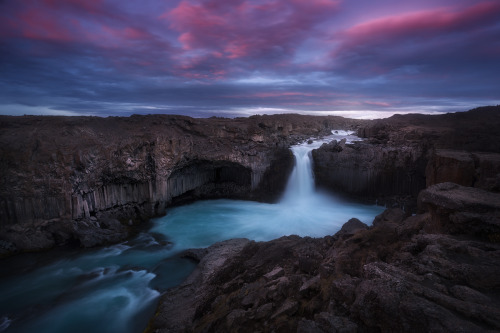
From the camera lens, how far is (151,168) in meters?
15.5

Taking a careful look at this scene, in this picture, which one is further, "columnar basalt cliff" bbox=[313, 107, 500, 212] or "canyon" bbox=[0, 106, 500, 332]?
"columnar basalt cliff" bbox=[313, 107, 500, 212]

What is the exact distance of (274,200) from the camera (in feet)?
63.4

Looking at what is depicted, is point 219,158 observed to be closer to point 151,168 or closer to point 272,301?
point 151,168

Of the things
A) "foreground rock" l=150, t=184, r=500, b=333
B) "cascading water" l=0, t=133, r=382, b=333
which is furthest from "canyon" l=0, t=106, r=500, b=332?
"cascading water" l=0, t=133, r=382, b=333

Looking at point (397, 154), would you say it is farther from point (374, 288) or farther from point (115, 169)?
point (115, 169)

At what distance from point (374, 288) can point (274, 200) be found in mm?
Result: 15474

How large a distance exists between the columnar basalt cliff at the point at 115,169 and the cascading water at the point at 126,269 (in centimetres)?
129

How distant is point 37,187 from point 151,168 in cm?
536

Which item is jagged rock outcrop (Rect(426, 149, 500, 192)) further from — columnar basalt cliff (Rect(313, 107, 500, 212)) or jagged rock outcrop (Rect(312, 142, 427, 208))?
jagged rock outcrop (Rect(312, 142, 427, 208))

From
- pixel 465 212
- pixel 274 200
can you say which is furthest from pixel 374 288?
pixel 274 200

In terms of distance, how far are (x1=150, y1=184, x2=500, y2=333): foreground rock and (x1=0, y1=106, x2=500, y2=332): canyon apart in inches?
0.9

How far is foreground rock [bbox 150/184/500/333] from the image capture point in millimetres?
3414

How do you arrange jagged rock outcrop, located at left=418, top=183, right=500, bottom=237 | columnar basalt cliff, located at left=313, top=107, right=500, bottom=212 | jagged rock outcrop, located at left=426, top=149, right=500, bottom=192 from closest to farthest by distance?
jagged rock outcrop, located at left=418, top=183, right=500, bottom=237 → jagged rock outcrop, located at left=426, top=149, right=500, bottom=192 → columnar basalt cliff, located at left=313, top=107, right=500, bottom=212

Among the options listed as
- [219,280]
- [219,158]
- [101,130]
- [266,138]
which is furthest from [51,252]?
[266,138]
